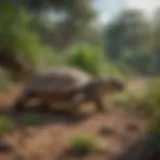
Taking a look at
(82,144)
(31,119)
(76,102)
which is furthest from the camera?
(76,102)

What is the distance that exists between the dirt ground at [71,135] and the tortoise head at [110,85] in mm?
181

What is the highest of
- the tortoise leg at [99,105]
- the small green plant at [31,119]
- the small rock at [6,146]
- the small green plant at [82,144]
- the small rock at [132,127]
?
the tortoise leg at [99,105]

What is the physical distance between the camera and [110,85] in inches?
110

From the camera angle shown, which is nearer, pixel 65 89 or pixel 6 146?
pixel 6 146

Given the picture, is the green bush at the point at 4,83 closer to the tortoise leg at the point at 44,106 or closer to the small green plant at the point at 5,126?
the tortoise leg at the point at 44,106

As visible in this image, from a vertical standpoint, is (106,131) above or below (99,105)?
below

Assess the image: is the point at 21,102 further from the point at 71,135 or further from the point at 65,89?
the point at 71,135

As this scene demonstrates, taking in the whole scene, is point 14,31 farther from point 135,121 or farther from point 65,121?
point 135,121

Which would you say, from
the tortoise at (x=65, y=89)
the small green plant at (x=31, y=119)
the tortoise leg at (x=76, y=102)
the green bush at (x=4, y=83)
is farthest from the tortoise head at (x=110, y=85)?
the green bush at (x=4, y=83)

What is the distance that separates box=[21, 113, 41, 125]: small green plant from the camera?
97.7 inches

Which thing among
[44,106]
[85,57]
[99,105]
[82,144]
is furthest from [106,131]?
[44,106]

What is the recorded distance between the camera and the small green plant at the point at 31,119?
8.14 feet

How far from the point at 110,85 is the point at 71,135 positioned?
65 centimetres

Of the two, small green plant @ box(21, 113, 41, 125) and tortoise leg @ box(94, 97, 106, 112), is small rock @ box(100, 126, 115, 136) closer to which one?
tortoise leg @ box(94, 97, 106, 112)
